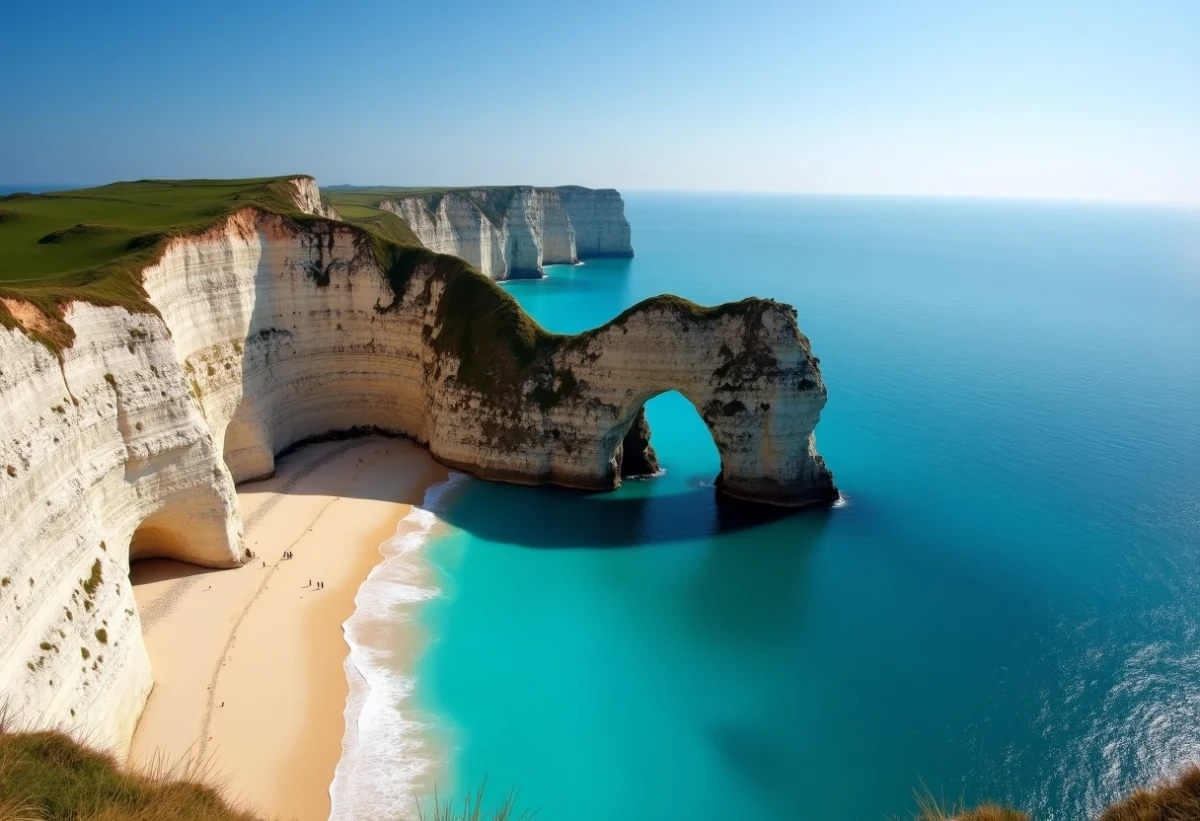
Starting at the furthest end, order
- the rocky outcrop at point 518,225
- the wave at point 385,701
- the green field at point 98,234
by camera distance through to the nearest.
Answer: the rocky outcrop at point 518,225
the green field at point 98,234
the wave at point 385,701

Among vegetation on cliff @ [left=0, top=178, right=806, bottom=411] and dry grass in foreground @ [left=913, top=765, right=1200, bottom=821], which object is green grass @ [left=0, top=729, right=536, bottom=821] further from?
vegetation on cliff @ [left=0, top=178, right=806, bottom=411]

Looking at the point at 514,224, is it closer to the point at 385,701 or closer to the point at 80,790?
the point at 385,701

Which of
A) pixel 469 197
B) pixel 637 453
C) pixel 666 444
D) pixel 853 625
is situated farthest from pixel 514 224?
pixel 853 625

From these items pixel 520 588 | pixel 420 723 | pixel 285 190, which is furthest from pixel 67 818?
pixel 285 190

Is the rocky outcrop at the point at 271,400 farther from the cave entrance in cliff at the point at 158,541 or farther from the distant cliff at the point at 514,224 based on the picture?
the distant cliff at the point at 514,224

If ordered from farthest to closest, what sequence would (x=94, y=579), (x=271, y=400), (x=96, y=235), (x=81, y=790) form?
1. (x=271, y=400)
2. (x=96, y=235)
3. (x=94, y=579)
4. (x=81, y=790)

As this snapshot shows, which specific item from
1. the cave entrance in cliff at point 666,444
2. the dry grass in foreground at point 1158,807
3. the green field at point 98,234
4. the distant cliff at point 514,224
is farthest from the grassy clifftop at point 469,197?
the dry grass in foreground at point 1158,807

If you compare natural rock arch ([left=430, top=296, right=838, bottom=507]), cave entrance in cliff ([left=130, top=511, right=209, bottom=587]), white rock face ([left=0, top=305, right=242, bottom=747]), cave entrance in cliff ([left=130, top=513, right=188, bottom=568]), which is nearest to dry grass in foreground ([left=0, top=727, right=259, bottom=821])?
white rock face ([left=0, top=305, right=242, bottom=747])

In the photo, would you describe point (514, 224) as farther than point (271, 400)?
Yes
